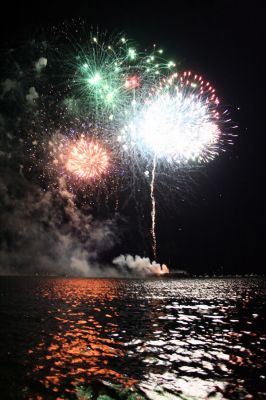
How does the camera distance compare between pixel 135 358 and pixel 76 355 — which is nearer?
pixel 135 358

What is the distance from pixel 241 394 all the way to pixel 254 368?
4.72 metres

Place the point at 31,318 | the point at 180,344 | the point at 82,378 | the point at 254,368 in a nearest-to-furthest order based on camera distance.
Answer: the point at 82,378, the point at 254,368, the point at 180,344, the point at 31,318

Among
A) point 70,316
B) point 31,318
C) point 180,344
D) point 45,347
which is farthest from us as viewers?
point 70,316

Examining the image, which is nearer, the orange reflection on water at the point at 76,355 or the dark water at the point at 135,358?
the dark water at the point at 135,358

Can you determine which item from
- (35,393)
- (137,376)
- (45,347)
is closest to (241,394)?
(137,376)

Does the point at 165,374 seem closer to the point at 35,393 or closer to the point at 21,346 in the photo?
the point at 35,393

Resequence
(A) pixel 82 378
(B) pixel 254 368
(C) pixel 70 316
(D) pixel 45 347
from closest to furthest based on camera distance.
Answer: (A) pixel 82 378 → (B) pixel 254 368 → (D) pixel 45 347 → (C) pixel 70 316

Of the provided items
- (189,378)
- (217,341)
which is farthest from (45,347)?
(217,341)

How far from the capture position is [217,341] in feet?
92.6

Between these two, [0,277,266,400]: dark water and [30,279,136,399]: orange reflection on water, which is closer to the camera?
[0,277,266,400]: dark water

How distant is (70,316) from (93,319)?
3.73 meters

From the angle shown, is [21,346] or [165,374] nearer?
[165,374]

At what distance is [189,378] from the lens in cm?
1825

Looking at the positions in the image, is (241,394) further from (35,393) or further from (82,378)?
(35,393)
